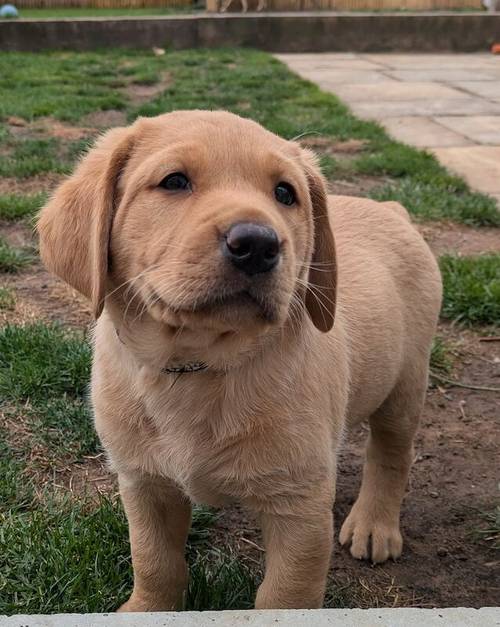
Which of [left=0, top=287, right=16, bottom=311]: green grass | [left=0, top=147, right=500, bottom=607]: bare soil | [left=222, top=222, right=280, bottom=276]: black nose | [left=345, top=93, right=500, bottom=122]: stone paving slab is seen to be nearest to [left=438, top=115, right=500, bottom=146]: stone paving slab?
[left=345, top=93, right=500, bottom=122]: stone paving slab

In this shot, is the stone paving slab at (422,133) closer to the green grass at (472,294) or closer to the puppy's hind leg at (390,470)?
the green grass at (472,294)

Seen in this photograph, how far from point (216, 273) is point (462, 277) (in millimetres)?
3192

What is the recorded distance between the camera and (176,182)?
2148 millimetres

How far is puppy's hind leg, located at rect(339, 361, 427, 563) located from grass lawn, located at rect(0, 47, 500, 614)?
0.29 meters

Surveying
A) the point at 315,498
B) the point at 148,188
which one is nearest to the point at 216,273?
the point at 148,188

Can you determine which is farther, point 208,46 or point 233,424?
point 208,46

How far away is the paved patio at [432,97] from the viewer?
303 inches

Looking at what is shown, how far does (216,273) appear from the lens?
6.20ft

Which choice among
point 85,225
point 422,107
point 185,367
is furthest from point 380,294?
point 422,107

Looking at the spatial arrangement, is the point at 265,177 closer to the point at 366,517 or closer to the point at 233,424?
the point at 233,424

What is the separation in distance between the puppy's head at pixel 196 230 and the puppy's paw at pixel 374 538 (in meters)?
1.00

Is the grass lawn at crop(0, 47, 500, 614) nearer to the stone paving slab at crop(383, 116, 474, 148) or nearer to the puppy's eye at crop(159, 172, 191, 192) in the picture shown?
the stone paving slab at crop(383, 116, 474, 148)

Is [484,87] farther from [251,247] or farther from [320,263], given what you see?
[251,247]

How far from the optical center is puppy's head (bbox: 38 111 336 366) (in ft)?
6.27
